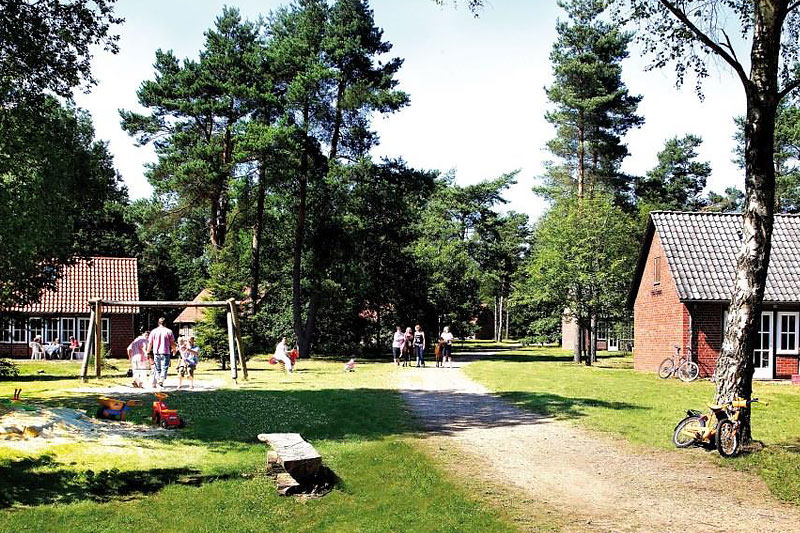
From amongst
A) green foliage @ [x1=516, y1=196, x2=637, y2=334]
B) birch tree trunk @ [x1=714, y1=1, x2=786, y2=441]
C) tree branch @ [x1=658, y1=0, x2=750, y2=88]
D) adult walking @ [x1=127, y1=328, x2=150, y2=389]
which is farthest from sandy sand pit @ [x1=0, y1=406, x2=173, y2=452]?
green foliage @ [x1=516, y1=196, x2=637, y2=334]

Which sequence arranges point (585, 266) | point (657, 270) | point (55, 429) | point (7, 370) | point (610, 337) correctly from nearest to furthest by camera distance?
point (55, 429)
point (7, 370)
point (657, 270)
point (585, 266)
point (610, 337)

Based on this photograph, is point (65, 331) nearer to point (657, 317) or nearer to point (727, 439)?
point (657, 317)

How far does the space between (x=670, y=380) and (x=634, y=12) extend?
50.4 ft

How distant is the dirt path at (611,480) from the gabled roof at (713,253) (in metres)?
13.9

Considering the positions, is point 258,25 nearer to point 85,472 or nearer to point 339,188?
point 339,188

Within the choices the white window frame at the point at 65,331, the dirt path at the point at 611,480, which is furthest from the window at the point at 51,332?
the dirt path at the point at 611,480

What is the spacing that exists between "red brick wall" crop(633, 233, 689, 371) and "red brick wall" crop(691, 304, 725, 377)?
0.37 meters

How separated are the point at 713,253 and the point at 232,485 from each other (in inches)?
907

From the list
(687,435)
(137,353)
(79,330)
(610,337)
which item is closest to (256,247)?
(79,330)

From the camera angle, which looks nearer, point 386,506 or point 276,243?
point 386,506

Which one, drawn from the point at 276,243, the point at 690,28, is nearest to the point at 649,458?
the point at 690,28

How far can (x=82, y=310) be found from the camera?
38.8 metres

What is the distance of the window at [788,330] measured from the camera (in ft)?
86.9

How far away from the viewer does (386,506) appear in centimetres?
853
